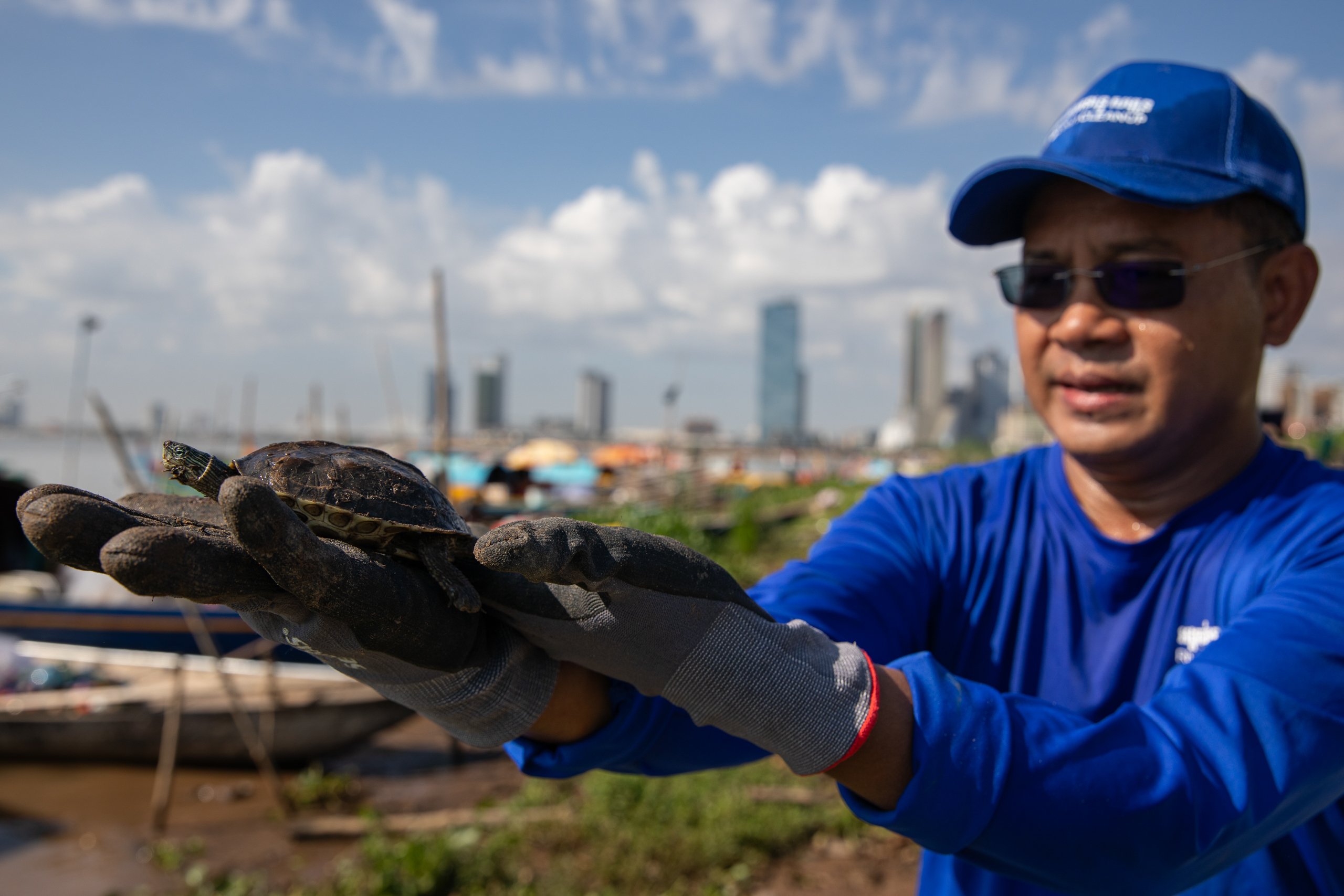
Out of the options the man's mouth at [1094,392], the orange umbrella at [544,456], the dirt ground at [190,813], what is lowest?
the dirt ground at [190,813]

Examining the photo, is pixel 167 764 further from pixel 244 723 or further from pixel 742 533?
pixel 742 533

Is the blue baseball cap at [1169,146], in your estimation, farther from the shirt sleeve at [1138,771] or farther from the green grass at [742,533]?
the green grass at [742,533]

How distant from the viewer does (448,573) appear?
1602 millimetres

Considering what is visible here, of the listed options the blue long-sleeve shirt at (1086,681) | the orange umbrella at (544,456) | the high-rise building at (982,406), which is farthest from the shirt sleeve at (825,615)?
the high-rise building at (982,406)

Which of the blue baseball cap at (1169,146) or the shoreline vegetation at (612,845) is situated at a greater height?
the blue baseball cap at (1169,146)

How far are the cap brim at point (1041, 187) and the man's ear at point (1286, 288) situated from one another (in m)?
0.30

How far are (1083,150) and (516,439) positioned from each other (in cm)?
8729

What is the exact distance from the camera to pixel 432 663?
1.54 meters

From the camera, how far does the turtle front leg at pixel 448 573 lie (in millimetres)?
1542

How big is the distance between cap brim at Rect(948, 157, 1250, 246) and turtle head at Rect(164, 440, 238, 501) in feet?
6.83

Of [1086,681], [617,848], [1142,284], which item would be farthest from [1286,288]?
[617,848]

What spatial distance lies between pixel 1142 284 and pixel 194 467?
7.62ft

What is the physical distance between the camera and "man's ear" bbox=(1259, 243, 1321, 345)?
7.38 ft

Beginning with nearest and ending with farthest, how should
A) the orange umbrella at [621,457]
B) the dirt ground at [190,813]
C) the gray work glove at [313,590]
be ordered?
the gray work glove at [313,590]
the dirt ground at [190,813]
the orange umbrella at [621,457]
